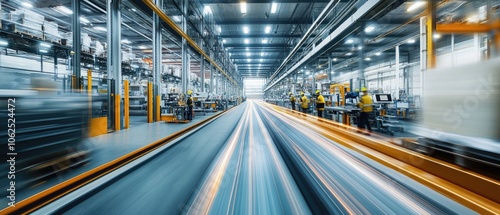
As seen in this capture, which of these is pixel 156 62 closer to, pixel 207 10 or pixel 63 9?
pixel 63 9

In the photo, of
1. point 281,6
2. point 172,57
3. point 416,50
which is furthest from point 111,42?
point 416,50

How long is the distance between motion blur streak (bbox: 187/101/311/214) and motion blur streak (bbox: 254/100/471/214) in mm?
288

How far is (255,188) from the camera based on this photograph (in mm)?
2270

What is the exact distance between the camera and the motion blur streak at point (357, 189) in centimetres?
179

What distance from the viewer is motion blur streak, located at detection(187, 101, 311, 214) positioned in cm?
187

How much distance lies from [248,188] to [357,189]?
120 cm

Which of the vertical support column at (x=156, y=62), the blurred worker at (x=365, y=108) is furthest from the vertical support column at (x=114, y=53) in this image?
the blurred worker at (x=365, y=108)

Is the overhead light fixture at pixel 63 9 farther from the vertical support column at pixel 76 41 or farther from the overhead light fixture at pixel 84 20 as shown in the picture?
A: the vertical support column at pixel 76 41

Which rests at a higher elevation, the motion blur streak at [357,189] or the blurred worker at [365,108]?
the blurred worker at [365,108]

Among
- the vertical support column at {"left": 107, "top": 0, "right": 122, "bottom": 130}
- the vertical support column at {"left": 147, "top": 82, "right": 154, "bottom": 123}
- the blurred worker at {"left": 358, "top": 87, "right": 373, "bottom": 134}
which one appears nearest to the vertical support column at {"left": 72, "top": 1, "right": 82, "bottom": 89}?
the vertical support column at {"left": 107, "top": 0, "right": 122, "bottom": 130}

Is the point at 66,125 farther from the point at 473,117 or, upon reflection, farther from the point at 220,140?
the point at 473,117

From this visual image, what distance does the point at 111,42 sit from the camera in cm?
550

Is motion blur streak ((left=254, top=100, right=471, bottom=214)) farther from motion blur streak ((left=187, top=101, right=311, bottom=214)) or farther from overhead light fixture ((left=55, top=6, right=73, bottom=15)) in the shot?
overhead light fixture ((left=55, top=6, right=73, bottom=15))

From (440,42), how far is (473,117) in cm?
166
